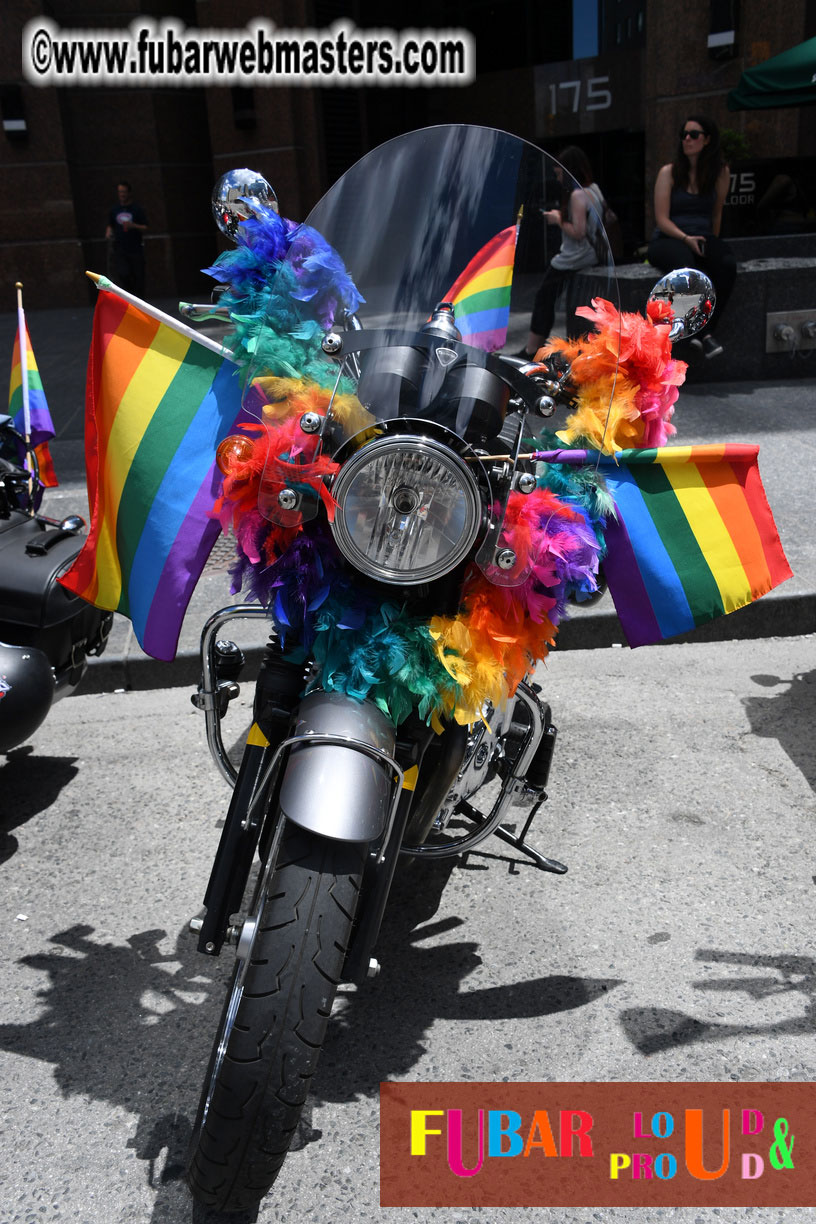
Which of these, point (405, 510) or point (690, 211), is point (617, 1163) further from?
point (690, 211)

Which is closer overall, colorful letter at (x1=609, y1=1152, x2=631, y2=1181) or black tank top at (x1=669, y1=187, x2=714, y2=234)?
colorful letter at (x1=609, y1=1152, x2=631, y2=1181)

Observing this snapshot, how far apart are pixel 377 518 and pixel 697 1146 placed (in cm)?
143

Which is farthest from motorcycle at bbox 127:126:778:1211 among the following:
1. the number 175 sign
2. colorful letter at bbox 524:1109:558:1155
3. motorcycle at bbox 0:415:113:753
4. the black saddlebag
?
the number 175 sign

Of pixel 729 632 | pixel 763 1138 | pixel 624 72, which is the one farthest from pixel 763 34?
pixel 763 1138

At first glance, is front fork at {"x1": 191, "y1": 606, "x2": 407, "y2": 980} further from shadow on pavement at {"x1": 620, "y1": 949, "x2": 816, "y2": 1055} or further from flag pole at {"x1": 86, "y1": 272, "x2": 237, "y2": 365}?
shadow on pavement at {"x1": 620, "y1": 949, "x2": 816, "y2": 1055}

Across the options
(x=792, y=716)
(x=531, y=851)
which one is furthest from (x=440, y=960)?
(x=792, y=716)

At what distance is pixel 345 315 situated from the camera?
2227 millimetres

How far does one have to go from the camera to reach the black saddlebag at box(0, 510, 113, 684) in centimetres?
337

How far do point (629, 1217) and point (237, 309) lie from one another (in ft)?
6.50

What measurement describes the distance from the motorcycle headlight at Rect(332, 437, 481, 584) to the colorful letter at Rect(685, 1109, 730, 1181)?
126 cm

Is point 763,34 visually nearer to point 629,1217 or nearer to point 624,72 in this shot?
point 624,72

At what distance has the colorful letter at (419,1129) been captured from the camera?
2.17 m

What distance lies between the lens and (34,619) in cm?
336

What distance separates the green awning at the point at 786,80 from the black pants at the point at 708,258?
10.7ft
